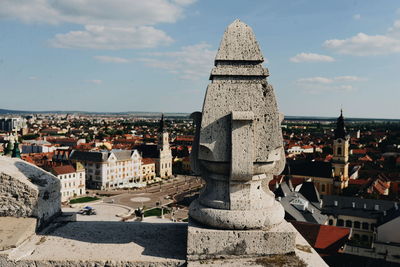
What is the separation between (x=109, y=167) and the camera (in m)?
66.1

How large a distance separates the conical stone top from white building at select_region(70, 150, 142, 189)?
62669mm

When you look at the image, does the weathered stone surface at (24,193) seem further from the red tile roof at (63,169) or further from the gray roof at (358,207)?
the red tile roof at (63,169)

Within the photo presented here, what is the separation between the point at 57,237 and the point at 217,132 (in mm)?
2720

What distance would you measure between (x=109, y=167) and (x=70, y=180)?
11.1m

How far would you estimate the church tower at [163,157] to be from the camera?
78438mm

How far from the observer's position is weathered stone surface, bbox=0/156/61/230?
15.9ft

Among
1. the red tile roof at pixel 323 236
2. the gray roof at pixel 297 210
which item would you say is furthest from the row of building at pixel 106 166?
the red tile roof at pixel 323 236

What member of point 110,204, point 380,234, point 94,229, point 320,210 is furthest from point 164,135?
point 94,229

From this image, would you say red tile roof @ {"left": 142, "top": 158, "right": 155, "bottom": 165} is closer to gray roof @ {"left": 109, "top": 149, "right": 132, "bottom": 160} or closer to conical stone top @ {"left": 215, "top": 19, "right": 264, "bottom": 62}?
gray roof @ {"left": 109, "top": 149, "right": 132, "bottom": 160}

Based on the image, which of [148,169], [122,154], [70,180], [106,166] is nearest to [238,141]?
[70,180]

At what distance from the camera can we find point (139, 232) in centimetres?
522

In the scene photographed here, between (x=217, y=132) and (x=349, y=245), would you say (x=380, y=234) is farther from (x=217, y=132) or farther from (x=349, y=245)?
(x=217, y=132)

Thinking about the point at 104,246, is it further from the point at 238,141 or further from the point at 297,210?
the point at 297,210

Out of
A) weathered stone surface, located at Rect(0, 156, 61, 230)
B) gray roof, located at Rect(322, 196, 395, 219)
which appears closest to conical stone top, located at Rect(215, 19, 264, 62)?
weathered stone surface, located at Rect(0, 156, 61, 230)
